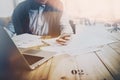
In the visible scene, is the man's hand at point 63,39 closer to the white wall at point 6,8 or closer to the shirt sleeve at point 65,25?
the shirt sleeve at point 65,25

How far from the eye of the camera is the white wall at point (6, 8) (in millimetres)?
1213

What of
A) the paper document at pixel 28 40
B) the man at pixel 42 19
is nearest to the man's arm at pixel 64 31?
the man at pixel 42 19

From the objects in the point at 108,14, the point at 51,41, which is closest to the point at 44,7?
the point at 51,41

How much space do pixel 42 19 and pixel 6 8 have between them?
198 mm

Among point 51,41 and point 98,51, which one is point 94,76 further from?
point 51,41

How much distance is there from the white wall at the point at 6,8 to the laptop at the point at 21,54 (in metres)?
0.10

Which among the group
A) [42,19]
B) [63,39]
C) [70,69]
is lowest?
[70,69]

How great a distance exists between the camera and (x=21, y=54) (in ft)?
3.87

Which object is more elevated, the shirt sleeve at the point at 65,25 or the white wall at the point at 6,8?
the white wall at the point at 6,8

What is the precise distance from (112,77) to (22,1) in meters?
0.61

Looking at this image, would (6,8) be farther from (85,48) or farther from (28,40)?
(85,48)

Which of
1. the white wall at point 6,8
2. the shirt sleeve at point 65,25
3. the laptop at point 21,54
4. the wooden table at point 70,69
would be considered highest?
the white wall at point 6,8

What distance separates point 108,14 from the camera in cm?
129

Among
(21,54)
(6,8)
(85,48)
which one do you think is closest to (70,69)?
(85,48)
